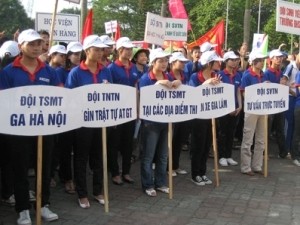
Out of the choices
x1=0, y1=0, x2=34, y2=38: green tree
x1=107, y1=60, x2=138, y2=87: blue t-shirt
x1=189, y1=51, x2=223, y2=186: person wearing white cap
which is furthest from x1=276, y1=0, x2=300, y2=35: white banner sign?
x1=0, y1=0, x2=34, y2=38: green tree

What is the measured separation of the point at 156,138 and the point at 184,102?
633mm

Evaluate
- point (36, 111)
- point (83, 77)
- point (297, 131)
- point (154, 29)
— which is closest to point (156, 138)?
point (83, 77)

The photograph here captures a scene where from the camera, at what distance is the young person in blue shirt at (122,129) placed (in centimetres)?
675

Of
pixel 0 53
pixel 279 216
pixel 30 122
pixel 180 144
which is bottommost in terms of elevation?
pixel 279 216

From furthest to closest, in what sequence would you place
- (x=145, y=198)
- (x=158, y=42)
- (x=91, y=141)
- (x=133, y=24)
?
1. (x=133, y=24)
2. (x=158, y=42)
3. (x=145, y=198)
4. (x=91, y=141)

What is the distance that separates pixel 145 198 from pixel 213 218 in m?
1.10

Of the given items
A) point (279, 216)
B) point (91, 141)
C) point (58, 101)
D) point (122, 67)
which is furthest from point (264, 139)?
point (58, 101)

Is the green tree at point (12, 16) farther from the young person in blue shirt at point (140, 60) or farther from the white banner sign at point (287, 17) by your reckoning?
the young person in blue shirt at point (140, 60)

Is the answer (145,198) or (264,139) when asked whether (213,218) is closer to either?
(145,198)

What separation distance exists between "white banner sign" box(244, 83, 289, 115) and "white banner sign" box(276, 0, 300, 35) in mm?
2471

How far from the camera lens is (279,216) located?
5.66 m

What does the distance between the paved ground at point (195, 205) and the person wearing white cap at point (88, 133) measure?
0.34m

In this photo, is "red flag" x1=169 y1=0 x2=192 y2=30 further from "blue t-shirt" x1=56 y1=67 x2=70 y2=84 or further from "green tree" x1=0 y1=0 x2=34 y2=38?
"green tree" x1=0 y1=0 x2=34 y2=38

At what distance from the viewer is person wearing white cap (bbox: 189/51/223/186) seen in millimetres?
6801
